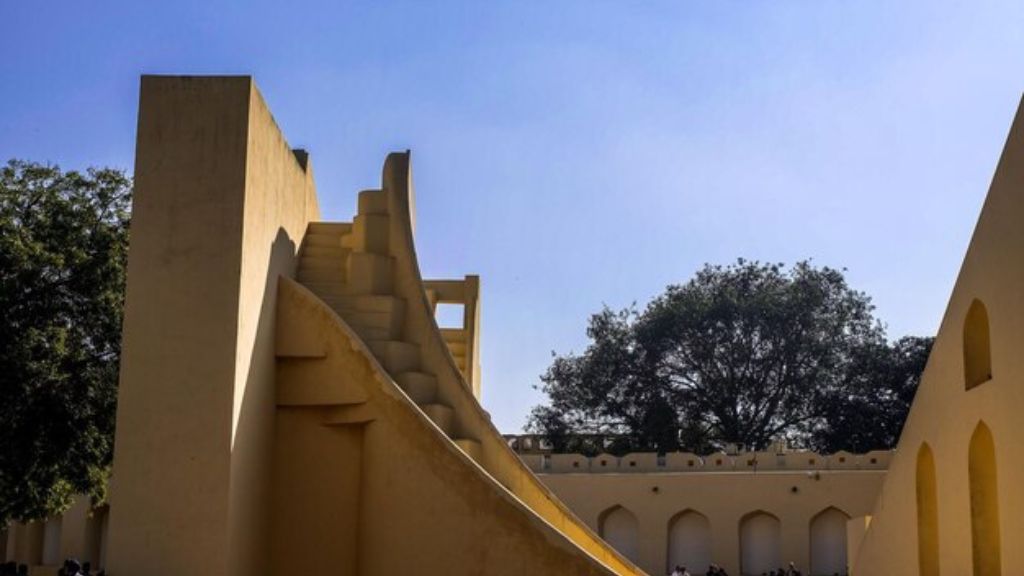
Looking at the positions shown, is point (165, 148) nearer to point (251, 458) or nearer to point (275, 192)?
point (275, 192)

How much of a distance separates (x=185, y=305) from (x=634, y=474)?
700 inches

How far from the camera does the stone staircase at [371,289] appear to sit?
10227 mm

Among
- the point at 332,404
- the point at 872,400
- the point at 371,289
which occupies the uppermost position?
the point at 872,400

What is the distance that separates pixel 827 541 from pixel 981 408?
17043mm

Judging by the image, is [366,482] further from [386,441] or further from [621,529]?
[621,529]

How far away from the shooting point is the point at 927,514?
9.50 meters

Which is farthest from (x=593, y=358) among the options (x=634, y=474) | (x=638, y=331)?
(x=634, y=474)

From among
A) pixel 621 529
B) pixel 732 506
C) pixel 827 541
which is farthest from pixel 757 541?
pixel 621 529

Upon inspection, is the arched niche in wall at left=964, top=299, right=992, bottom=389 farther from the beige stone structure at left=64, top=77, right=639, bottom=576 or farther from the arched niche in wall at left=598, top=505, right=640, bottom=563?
the arched niche in wall at left=598, top=505, right=640, bottom=563

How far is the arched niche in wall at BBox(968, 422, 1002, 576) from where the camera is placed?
26.9ft

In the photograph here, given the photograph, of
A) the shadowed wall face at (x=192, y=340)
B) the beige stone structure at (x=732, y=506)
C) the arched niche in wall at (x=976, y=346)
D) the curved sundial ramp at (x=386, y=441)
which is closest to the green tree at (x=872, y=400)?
the beige stone structure at (x=732, y=506)

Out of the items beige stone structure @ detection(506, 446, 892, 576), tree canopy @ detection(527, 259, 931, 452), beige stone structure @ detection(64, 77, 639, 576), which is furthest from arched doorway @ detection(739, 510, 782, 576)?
beige stone structure @ detection(64, 77, 639, 576)

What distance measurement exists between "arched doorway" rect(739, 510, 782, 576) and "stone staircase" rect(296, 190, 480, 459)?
15638 mm

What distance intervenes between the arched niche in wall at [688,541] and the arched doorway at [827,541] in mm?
2063
